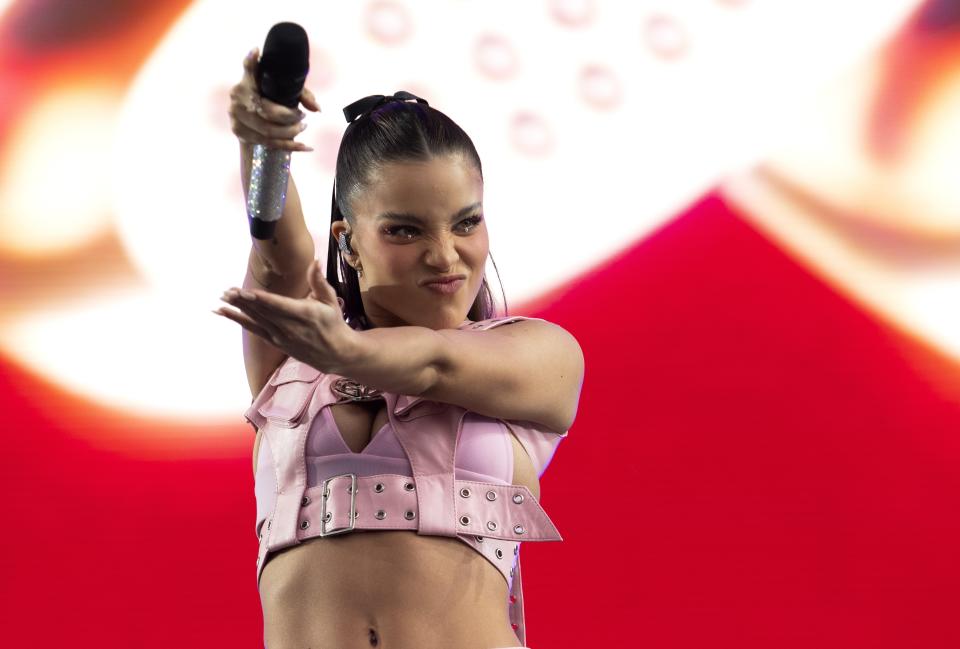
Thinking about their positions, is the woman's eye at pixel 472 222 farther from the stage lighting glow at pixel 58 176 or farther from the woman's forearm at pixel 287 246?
the stage lighting glow at pixel 58 176

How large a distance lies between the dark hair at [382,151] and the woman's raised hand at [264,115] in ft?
0.73

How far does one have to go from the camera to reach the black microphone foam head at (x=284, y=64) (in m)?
1.09

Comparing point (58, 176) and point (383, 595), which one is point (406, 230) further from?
point (58, 176)

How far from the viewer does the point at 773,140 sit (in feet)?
7.61

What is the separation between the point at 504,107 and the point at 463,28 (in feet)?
0.56

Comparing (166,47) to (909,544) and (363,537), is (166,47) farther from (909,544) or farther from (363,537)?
(909,544)

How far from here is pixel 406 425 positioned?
1.31 metres

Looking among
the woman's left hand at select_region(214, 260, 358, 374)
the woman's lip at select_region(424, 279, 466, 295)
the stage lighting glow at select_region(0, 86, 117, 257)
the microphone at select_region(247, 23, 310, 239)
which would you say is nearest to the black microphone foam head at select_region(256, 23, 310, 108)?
the microphone at select_region(247, 23, 310, 239)

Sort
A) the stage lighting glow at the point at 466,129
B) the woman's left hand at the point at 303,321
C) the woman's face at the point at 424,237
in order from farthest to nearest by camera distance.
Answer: the stage lighting glow at the point at 466,129 < the woman's face at the point at 424,237 < the woman's left hand at the point at 303,321

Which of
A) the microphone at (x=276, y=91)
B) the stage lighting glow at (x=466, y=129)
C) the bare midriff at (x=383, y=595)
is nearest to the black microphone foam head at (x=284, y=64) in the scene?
the microphone at (x=276, y=91)

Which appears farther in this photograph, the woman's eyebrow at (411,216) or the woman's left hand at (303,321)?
the woman's eyebrow at (411,216)

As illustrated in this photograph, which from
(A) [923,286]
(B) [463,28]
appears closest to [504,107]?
(B) [463,28]

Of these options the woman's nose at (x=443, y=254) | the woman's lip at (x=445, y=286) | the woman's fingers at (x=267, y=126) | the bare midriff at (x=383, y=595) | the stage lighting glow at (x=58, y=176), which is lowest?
the bare midriff at (x=383, y=595)

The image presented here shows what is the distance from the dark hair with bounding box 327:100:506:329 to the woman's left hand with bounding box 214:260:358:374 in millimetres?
351
